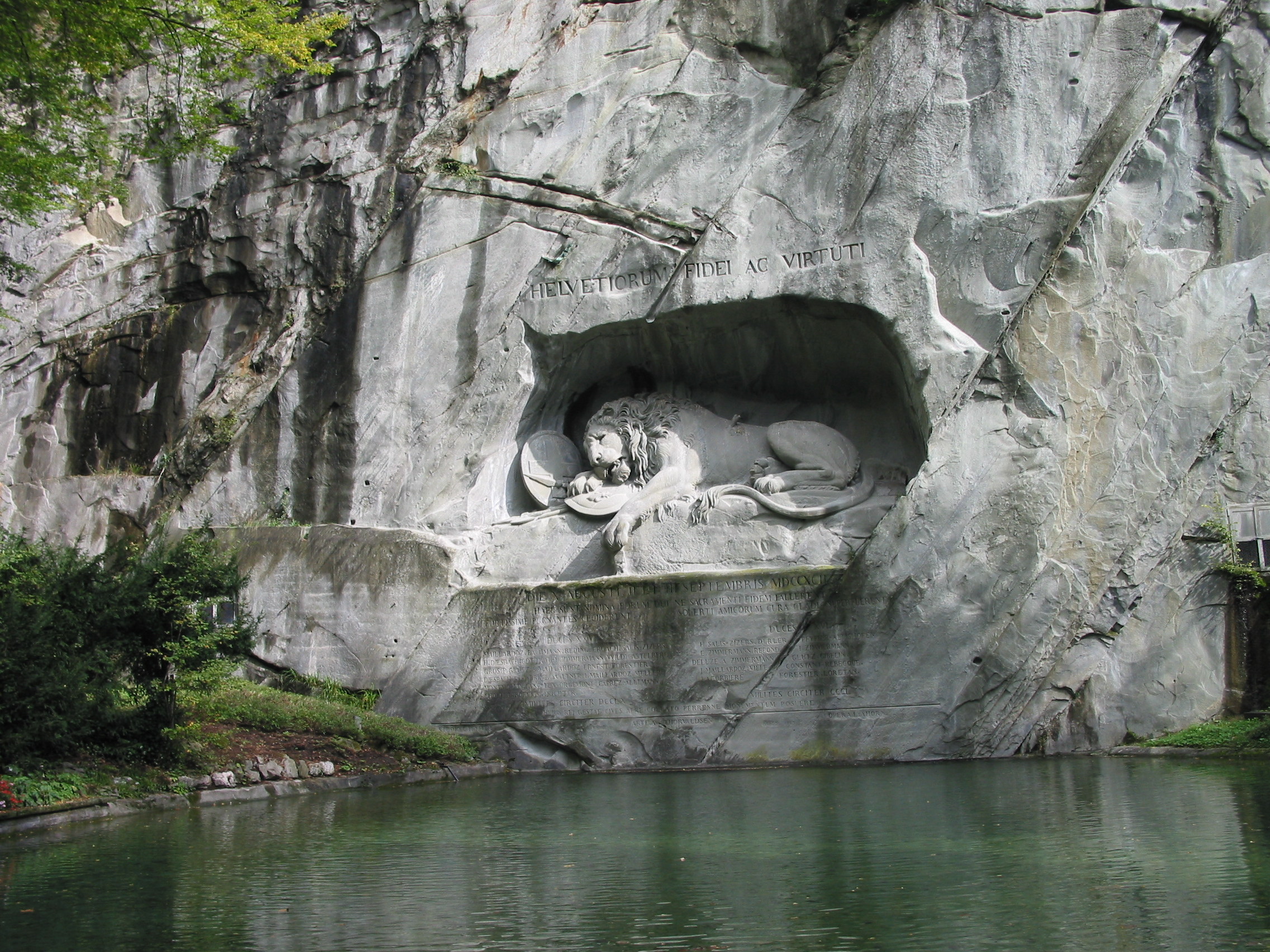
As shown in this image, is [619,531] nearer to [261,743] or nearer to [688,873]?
[261,743]

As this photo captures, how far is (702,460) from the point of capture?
13031 millimetres

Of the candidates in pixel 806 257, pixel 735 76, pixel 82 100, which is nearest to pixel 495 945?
pixel 806 257

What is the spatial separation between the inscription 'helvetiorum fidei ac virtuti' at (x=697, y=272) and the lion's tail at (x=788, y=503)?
2.25 metres

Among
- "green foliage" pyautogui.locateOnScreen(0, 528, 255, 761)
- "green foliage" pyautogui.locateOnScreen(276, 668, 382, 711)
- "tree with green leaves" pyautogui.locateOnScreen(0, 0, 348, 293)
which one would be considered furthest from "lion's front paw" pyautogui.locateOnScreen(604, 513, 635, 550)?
Result: "tree with green leaves" pyautogui.locateOnScreen(0, 0, 348, 293)

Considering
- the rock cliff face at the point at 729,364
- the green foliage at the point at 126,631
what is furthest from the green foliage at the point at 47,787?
the rock cliff face at the point at 729,364

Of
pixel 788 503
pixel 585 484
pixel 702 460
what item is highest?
pixel 702 460

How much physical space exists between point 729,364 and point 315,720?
600cm

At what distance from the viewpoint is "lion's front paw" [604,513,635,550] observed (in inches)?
474

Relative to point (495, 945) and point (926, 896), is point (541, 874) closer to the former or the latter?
point (495, 945)

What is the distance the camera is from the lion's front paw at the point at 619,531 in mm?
12047

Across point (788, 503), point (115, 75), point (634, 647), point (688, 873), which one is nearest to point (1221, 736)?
point (788, 503)

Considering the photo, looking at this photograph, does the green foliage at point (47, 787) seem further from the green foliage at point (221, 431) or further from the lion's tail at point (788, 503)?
the green foliage at point (221, 431)

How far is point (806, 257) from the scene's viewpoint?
12148mm

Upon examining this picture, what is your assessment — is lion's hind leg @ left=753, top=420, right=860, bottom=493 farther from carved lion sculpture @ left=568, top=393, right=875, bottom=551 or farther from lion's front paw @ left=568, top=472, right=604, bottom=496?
lion's front paw @ left=568, top=472, right=604, bottom=496
